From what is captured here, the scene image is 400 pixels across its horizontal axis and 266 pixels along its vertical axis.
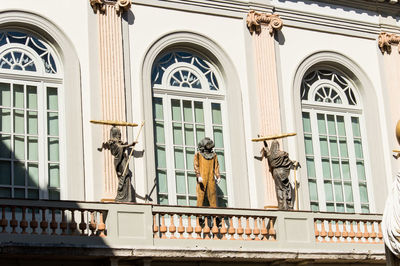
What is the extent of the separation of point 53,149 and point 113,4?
11.1 feet

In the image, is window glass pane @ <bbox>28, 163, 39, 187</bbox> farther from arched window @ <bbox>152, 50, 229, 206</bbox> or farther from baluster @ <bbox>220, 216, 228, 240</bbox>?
baluster @ <bbox>220, 216, 228, 240</bbox>

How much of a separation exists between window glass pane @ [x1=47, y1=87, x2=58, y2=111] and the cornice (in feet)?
6.32

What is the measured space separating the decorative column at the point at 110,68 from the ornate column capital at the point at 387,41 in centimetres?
669

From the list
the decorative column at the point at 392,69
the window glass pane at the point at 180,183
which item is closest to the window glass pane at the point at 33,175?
the window glass pane at the point at 180,183

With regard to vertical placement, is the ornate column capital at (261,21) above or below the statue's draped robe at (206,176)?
above

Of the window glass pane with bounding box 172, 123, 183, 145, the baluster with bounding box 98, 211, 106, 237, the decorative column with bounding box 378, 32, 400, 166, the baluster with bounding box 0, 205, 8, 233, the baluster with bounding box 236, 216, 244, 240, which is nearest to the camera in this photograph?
the baluster with bounding box 0, 205, 8, 233

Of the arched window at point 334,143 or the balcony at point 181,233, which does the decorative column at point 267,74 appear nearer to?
the arched window at point 334,143

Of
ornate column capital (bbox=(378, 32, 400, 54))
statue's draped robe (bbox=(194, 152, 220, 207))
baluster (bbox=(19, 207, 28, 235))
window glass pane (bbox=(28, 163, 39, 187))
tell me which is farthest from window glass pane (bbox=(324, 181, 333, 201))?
baluster (bbox=(19, 207, 28, 235))

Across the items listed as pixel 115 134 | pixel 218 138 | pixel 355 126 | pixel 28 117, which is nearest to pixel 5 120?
pixel 28 117

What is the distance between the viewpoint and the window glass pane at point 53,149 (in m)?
18.1

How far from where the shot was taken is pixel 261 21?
2081 centimetres

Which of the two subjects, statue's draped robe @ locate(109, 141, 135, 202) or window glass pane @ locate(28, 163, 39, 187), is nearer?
window glass pane @ locate(28, 163, 39, 187)

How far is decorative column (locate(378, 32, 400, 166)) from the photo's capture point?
21969mm

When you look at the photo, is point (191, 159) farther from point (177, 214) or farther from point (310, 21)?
point (310, 21)
